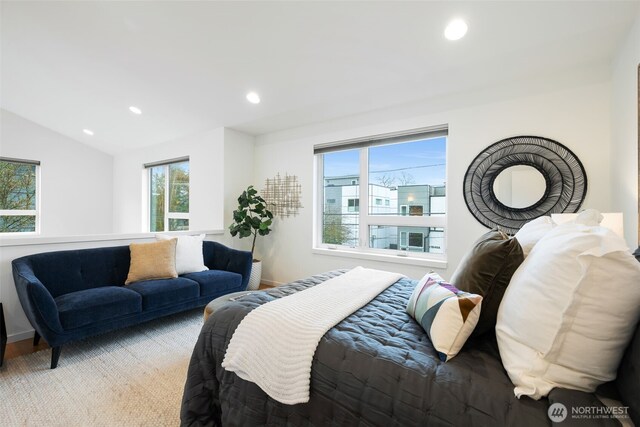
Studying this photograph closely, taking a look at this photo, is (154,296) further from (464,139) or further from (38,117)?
(38,117)

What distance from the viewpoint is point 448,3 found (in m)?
1.92

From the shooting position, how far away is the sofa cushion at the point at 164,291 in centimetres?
248

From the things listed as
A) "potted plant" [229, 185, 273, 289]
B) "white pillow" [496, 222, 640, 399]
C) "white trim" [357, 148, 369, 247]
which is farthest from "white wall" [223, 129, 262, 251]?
"white pillow" [496, 222, 640, 399]

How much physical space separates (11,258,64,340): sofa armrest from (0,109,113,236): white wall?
429 centimetres

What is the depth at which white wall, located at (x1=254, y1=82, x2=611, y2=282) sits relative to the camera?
236 cm

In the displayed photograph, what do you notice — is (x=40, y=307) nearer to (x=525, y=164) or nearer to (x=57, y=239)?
(x=57, y=239)

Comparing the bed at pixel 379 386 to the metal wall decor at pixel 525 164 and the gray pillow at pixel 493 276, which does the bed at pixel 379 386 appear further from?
the metal wall decor at pixel 525 164

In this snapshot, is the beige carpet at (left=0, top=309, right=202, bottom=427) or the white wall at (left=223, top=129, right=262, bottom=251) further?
the white wall at (left=223, top=129, right=262, bottom=251)

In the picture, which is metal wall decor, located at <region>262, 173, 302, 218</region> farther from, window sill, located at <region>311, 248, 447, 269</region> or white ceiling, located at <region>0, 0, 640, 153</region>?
white ceiling, located at <region>0, 0, 640, 153</region>

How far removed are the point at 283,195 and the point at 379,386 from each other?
349cm

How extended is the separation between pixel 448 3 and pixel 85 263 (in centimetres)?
358

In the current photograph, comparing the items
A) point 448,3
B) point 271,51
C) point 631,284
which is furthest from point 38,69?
point 631,284

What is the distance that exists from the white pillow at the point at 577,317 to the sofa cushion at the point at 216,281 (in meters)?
2.66

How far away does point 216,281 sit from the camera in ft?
9.80
